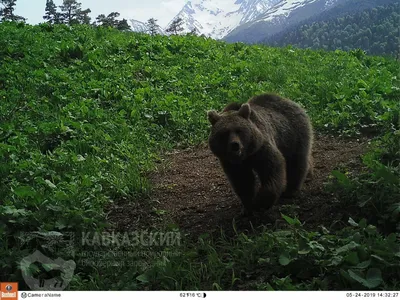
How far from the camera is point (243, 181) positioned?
436cm

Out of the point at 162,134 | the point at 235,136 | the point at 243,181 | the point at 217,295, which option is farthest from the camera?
the point at 162,134

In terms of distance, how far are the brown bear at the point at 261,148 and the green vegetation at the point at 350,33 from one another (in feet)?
11.5

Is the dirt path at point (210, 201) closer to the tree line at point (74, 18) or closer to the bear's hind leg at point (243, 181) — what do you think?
the bear's hind leg at point (243, 181)

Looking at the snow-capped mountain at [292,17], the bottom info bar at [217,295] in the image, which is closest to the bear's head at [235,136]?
the bottom info bar at [217,295]

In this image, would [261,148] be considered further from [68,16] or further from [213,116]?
[68,16]

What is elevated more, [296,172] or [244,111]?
[244,111]

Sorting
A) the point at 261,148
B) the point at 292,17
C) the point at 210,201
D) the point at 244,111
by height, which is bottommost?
the point at 210,201

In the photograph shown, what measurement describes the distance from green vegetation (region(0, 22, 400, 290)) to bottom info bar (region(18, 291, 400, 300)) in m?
0.06

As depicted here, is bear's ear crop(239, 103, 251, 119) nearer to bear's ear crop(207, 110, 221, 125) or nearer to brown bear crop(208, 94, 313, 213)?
brown bear crop(208, 94, 313, 213)

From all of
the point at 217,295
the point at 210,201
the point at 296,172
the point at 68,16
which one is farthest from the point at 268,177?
the point at 68,16

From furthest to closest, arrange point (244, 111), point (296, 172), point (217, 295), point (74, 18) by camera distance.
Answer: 1. point (74, 18)
2. point (296, 172)
3. point (244, 111)
4. point (217, 295)

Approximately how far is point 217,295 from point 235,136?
1.46m

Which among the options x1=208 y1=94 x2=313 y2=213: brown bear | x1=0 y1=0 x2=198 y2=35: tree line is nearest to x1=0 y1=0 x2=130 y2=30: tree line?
x1=0 y1=0 x2=198 y2=35: tree line

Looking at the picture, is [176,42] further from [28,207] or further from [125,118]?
[28,207]
